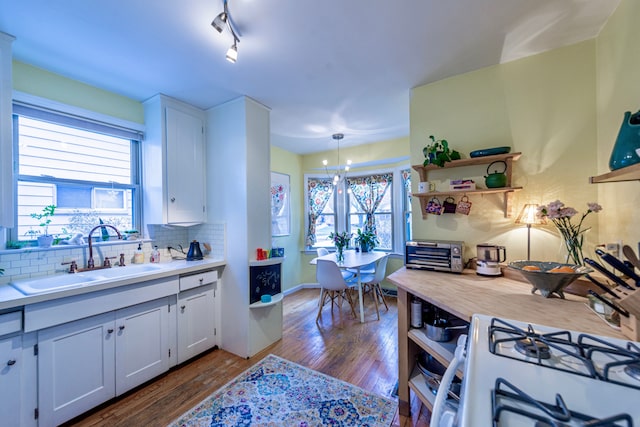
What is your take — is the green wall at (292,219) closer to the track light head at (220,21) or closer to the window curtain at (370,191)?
the window curtain at (370,191)

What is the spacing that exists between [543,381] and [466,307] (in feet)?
2.09

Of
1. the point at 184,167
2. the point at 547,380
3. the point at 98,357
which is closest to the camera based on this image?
the point at 547,380

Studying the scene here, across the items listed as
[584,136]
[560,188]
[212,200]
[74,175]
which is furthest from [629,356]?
[74,175]

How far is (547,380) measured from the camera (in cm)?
59

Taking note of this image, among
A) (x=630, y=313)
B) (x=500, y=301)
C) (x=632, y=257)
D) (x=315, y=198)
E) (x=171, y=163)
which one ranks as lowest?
(x=500, y=301)

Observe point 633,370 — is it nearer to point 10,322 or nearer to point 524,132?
point 524,132

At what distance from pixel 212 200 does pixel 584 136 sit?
3.15 metres

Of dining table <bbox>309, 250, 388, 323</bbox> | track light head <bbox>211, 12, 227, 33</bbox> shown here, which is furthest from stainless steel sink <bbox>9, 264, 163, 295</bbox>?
dining table <bbox>309, 250, 388, 323</bbox>

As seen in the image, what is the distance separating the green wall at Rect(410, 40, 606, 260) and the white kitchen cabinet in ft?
7.14

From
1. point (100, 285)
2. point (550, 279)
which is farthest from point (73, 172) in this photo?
point (550, 279)

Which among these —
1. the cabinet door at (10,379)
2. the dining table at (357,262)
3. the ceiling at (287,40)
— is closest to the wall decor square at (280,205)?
the dining table at (357,262)

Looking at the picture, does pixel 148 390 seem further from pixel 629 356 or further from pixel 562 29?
pixel 562 29

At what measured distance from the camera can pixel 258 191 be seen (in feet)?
8.43

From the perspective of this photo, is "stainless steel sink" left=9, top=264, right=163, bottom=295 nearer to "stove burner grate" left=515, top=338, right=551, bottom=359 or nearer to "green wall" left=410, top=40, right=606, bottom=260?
"stove burner grate" left=515, top=338, right=551, bottom=359
